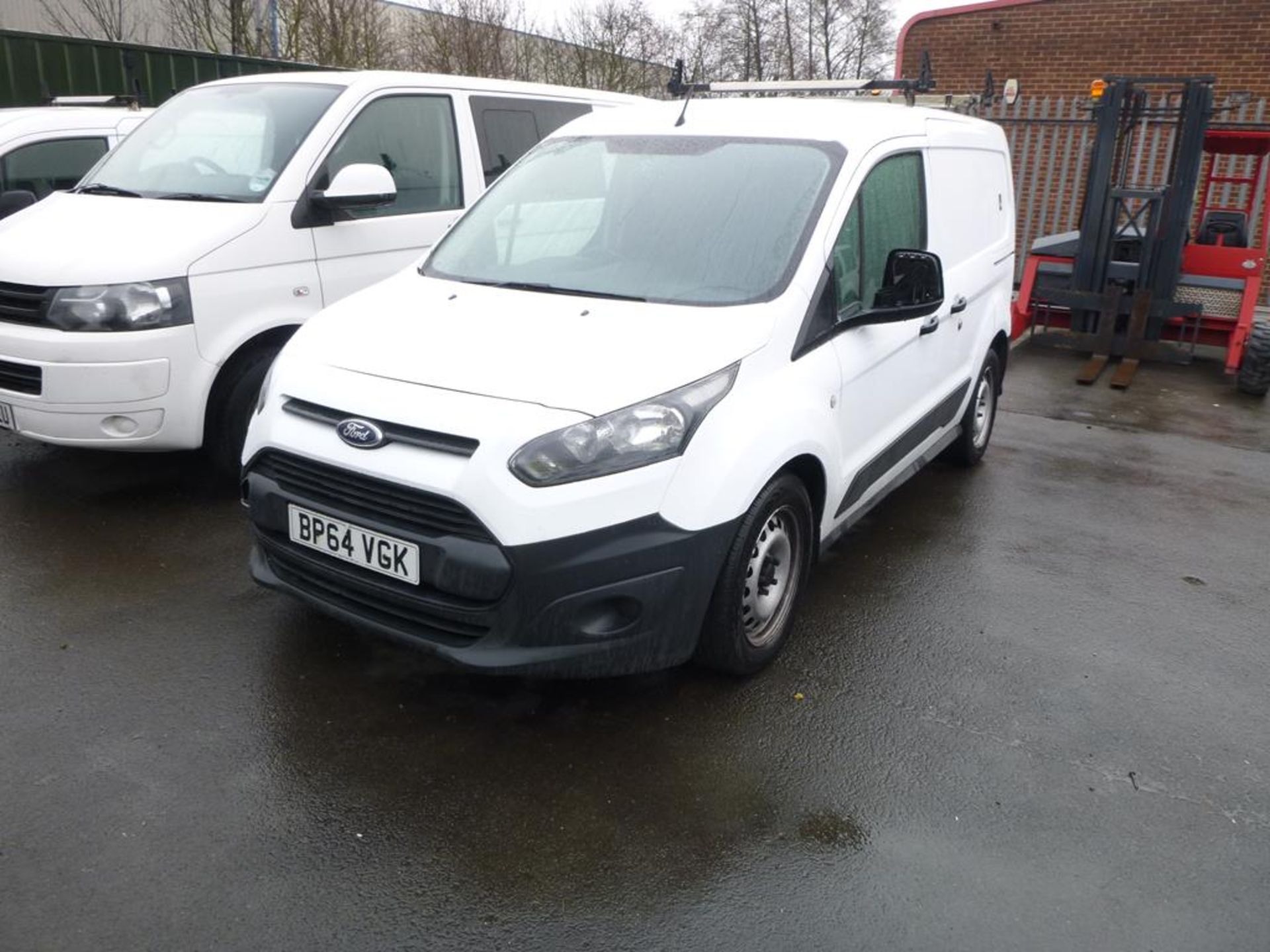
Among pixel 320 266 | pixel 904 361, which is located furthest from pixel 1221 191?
pixel 320 266

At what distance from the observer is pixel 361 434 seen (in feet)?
9.99

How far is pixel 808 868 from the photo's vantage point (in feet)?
8.81

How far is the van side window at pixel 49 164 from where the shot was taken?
6.68m

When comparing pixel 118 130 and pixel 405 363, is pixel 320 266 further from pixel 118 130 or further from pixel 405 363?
pixel 118 130

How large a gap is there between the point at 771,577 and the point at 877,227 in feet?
5.00

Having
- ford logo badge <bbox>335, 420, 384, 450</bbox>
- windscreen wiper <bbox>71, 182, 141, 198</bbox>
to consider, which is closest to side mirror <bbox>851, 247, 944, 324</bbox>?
ford logo badge <bbox>335, 420, 384, 450</bbox>


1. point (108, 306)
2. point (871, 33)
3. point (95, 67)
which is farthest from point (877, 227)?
point (871, 33)

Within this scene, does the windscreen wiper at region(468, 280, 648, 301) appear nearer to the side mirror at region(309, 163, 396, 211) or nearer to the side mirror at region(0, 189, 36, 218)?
the side mirror at region(309, 163, 396, 211)

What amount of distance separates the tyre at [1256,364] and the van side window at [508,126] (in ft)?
18.6

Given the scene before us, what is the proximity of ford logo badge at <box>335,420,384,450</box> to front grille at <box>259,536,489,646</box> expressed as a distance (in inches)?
15.3

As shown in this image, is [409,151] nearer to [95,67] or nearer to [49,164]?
[49,164]

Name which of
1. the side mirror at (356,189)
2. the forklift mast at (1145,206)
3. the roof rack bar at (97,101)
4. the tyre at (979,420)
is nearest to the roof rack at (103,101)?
the roof rack bar at (97,101)

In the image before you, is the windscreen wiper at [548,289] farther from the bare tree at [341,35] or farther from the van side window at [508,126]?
the bare tree at [341,35]

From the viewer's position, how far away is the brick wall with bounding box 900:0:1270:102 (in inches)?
510
